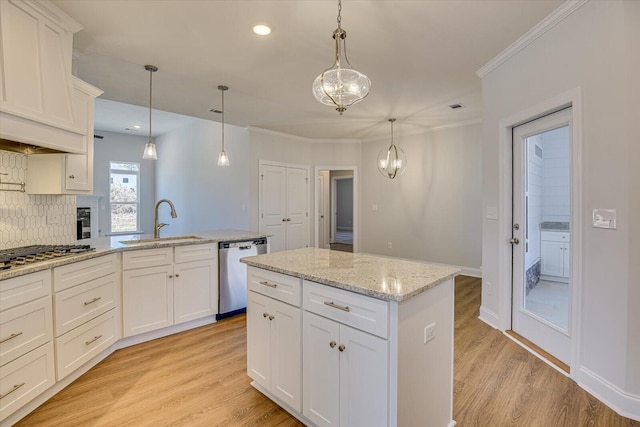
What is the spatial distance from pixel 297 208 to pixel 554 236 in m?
4.62

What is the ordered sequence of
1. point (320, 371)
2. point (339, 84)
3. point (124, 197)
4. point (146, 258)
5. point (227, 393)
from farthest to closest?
point (124, 197), point (146, 258), point (227, 393), point (339, 84), point (320, 371)

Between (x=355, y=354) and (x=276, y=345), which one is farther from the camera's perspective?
(x=276, y=345)

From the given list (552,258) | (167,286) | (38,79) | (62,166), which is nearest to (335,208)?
(167,286)

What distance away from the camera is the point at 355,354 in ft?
4.91

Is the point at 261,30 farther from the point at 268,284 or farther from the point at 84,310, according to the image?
the point at 84,310

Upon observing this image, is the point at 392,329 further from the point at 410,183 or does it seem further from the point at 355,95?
the point at 410,183

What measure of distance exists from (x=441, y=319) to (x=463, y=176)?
4.25 m

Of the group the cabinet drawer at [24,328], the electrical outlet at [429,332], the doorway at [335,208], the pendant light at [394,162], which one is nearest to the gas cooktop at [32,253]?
the cabinet drawer at [24,328]

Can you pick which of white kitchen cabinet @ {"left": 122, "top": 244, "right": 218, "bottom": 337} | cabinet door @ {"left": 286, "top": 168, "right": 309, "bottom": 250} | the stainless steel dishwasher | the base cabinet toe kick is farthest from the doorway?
the base cabinet toe kick

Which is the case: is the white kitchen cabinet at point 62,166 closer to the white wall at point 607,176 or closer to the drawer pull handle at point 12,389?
the drawer pull handle at point 12,389

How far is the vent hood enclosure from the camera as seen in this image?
1825 mm

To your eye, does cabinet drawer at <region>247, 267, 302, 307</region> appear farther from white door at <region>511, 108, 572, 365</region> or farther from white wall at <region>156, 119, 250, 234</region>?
white wall at <region>156, 119, 250, 234</region>

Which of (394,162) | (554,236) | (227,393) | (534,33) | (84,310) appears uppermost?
(534,33)

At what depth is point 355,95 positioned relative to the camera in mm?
1972
